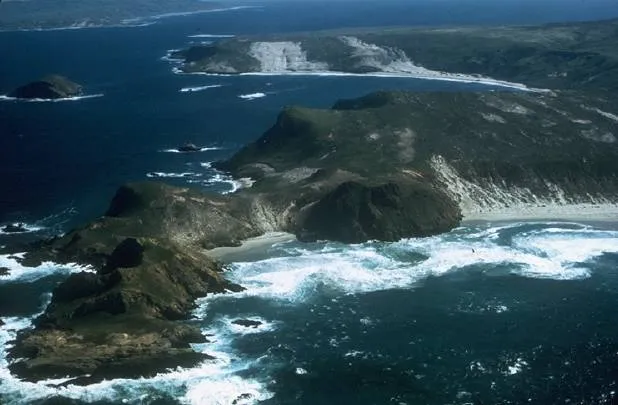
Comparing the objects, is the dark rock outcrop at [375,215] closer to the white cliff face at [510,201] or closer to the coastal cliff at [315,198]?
the coastal cliff at [315,198]

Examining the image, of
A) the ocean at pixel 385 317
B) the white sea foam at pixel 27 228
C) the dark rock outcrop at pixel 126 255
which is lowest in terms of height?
the ocean at pixel 385 317

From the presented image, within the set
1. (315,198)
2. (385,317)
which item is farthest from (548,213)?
→ (385,317)

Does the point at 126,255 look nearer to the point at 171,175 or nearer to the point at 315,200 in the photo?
the point at 315,200

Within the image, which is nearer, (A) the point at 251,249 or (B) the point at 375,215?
(A) the point at 251,249

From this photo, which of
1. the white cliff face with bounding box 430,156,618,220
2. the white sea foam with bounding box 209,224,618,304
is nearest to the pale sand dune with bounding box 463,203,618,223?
the white cliff face with bounding box 430,156,618,220

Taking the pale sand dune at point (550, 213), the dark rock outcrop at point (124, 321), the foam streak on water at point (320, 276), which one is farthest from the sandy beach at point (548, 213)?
the dark rock outcrop at point (124, 321)

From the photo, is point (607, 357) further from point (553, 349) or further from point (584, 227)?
point (584, 227)
